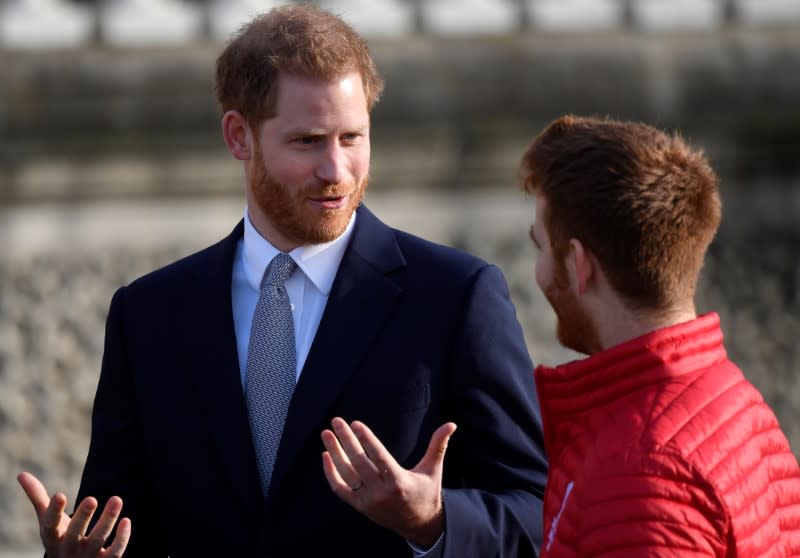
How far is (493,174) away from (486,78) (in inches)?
16.9

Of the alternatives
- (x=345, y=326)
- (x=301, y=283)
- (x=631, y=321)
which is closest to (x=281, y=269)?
(x=301, y=283)

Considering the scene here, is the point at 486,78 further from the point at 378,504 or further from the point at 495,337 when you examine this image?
the point at 378,504

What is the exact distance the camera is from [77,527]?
259cm

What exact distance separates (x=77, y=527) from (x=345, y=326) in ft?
1.88

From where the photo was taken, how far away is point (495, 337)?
2764mm

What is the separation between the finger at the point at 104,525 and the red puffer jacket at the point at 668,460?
0.72m

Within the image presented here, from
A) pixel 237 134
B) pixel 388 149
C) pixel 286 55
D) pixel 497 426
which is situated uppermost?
pixel 286 55

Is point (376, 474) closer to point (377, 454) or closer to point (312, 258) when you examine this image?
point (377, 454)

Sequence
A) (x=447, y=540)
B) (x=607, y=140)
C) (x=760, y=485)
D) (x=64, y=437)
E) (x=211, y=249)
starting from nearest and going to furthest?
(x=760, y=485) → (x=607, y=140) → (x=447, y=540) → (x=211, y=249) → (x=64, y=437)

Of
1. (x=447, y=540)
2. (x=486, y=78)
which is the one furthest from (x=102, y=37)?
(x=447, y=540)

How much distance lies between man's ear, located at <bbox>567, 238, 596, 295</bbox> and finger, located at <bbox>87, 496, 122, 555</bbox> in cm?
84

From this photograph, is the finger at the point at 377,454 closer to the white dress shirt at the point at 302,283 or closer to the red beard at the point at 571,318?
the red beard at the point at 571,318

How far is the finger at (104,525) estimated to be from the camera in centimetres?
256

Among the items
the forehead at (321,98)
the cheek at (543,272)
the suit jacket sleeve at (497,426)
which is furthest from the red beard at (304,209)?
the cheek at (543,272)
